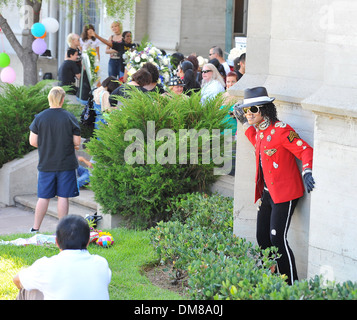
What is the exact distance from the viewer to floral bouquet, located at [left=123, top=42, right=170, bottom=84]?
1178cm

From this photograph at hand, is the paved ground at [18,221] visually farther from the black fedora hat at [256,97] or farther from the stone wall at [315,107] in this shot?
the black fedora hat at [256,97]

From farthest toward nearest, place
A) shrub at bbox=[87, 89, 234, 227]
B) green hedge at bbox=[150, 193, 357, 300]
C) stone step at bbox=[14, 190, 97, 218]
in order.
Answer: stone step at bbox=[14, 190, 97, 218]
shrub at bbox=[87, 89, 234, 227]
green hedge at bbox=[150, 193, 357, 300]

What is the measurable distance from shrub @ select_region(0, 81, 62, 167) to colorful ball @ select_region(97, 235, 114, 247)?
436cm

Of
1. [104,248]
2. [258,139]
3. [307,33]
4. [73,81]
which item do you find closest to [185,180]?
[104,248]

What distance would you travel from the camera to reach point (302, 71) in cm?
631

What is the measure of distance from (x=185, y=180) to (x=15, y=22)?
1461cm

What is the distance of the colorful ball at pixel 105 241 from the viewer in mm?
7619

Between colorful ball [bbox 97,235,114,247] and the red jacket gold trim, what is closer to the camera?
the red jacket gold trim

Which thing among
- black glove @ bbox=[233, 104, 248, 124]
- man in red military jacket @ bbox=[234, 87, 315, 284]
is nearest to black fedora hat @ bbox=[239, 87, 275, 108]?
man in red military jacket @ bbox=[234, 87, 315, 284]

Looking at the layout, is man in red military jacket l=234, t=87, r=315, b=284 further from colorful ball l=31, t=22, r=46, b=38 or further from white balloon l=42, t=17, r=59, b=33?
white balloon l=42, t=17, r=59, b=33

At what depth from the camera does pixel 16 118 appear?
11500 mm

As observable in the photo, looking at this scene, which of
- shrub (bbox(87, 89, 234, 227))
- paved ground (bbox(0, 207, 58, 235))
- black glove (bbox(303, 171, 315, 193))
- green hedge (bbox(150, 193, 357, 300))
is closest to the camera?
green hedge (bbox(150, 193, 357, 300))

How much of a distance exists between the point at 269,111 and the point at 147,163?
2.51 m

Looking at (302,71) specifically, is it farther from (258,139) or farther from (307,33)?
(258,139)
